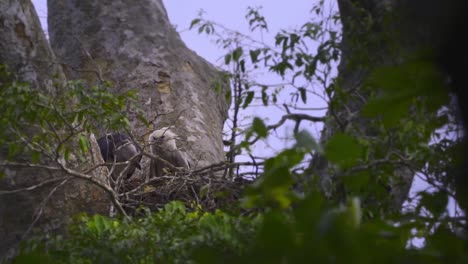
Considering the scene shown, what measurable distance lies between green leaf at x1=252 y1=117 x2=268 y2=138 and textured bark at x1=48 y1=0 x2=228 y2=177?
6.90 m

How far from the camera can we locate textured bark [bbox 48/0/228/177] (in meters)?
9.05

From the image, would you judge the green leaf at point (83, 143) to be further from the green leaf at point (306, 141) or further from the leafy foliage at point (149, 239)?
the green leaf at point (306, 141)

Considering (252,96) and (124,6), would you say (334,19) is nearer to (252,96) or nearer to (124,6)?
(252,96)

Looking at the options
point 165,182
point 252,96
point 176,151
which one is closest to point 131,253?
point 252,96

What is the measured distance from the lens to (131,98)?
5.32m

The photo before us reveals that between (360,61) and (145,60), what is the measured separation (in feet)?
19.6

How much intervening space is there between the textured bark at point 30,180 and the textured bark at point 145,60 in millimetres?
3408

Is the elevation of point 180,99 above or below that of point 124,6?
below

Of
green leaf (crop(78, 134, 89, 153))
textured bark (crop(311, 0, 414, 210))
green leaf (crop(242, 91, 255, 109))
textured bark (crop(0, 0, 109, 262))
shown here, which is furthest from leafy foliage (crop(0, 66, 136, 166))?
textured bark (crop(311, 0, 414, 210))

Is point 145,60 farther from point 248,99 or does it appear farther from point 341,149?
point 341,149

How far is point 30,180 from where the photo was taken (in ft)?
15.8

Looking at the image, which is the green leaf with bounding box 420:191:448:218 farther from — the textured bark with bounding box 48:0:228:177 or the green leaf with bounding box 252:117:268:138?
the textured bark with bounding box 48:0:228:177

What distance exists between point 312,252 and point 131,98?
14.0 ft

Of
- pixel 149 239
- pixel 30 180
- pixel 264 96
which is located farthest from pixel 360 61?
pixel 30 180
